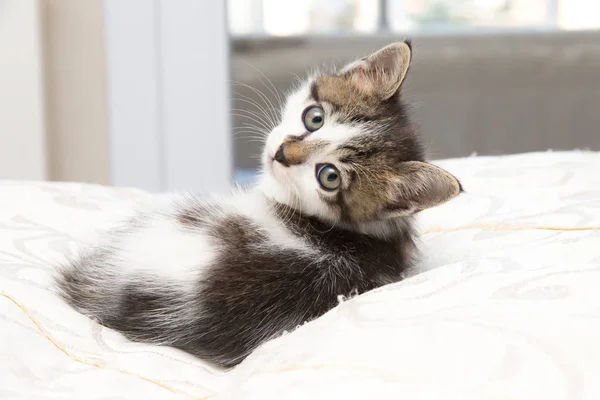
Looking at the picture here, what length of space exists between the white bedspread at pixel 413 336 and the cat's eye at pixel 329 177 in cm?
19

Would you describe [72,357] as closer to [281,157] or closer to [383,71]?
[281,157]

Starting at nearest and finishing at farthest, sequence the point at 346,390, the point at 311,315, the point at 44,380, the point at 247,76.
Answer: the point at 346,390 < the point at 44,380 < the point at 311,315 < the point at 247,76

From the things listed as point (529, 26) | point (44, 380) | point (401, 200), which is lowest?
point (44, 380)

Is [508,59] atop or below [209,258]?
atop

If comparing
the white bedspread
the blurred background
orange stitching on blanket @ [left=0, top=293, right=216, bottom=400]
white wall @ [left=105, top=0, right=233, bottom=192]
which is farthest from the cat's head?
white wall @ [left=105, top=0, right=233, bottom=192]

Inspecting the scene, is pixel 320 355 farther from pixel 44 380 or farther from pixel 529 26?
pixel 529 26

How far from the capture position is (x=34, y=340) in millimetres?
850

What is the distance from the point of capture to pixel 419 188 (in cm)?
98

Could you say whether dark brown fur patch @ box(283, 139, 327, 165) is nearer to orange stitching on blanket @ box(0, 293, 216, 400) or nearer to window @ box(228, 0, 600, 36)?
orange stitching on blanket @ box(0, 293, 216, 400)

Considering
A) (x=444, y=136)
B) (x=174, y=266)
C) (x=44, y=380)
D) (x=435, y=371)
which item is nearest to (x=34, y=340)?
(x=44, y=380)

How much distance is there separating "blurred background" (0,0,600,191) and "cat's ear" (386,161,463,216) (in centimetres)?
138

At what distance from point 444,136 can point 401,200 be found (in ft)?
5.17

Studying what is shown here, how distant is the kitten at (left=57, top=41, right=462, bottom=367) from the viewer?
905 millimetres

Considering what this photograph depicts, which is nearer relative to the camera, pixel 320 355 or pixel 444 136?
pixel 320 355
